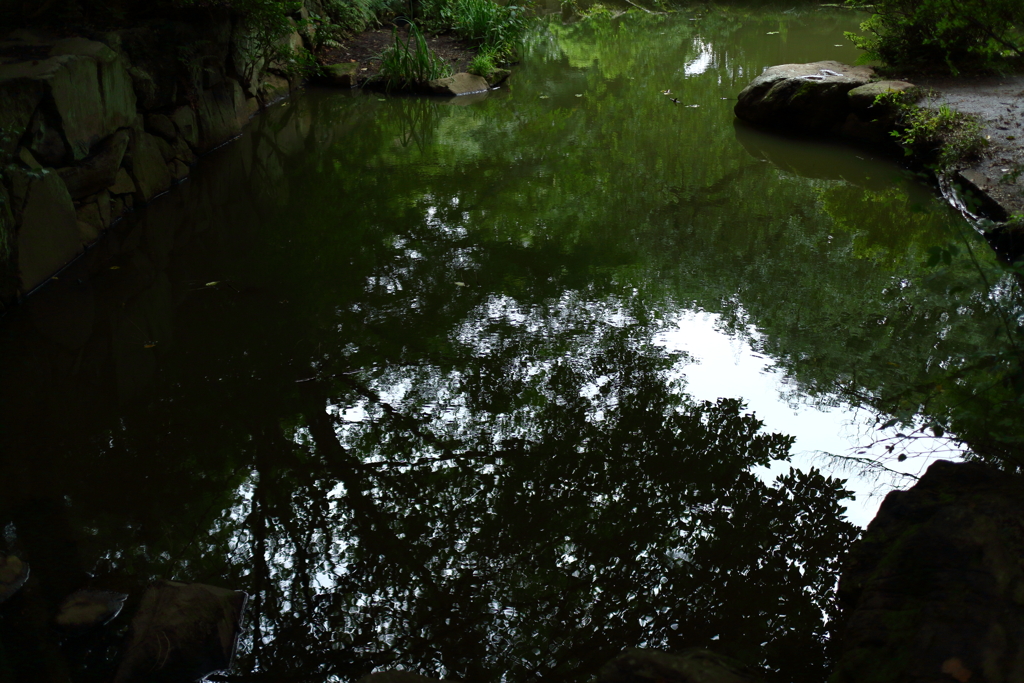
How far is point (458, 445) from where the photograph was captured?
345 cm

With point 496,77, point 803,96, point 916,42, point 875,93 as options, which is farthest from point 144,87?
point 916,42

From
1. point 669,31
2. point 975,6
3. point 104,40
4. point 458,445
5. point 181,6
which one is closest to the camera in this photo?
point 458,445

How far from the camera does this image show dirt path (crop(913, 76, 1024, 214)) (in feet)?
18.4

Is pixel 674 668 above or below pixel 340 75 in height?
above

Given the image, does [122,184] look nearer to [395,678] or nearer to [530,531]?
[530,531]

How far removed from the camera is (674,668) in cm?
202

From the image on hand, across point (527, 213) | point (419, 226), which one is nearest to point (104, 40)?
point (419, 226)

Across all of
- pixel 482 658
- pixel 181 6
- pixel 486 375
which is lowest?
pixel 486 375

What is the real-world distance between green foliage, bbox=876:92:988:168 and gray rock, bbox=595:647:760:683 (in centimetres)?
526

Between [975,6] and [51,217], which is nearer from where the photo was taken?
[975,6]

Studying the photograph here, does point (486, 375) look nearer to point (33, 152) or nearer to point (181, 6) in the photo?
point (33, 152)

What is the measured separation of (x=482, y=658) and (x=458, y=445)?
118 centimetres

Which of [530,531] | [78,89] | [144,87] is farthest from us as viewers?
[144,87]

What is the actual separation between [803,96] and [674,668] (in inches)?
289
